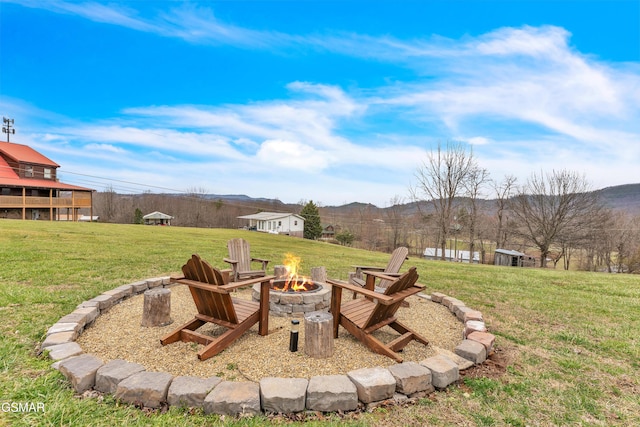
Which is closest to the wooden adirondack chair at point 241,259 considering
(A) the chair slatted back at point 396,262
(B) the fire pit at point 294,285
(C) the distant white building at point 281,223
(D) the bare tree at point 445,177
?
(B) the fire pit at point 294,285

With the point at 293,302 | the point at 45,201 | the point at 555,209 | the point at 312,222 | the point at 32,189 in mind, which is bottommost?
the point at 293,302

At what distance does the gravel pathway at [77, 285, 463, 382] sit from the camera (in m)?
2.61

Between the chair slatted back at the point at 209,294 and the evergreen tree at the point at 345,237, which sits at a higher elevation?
the chair slatted back at the point at 209,294

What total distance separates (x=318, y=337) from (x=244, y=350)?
0.82 meters

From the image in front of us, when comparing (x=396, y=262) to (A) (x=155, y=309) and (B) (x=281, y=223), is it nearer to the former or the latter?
(A) (x=155, y=309)

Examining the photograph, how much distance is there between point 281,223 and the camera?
118 ft

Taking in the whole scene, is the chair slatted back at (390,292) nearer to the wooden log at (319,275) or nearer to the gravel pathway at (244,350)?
the gravel pathway at (244,350)

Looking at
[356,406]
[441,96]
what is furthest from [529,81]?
[356,406]

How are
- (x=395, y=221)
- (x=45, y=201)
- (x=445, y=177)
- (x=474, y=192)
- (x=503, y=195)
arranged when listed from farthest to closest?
(x=395, y=221) → (x=503, y=195) → (x=45, y=201) → (x=474, y=192) → (x=445, y=177)

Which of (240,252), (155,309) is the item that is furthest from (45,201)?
(155,309)

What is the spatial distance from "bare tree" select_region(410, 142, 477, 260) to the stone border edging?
18.4 metres

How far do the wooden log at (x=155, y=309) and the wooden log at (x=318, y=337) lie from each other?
1.93m

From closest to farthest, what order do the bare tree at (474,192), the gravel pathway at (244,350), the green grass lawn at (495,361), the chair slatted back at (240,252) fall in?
the green grass lawn at (495,361) → the gravel pathway at (244,350) → the chair slatted back at (240,252) → the bare tree at (474,192)

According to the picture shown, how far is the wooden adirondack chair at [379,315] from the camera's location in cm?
297
